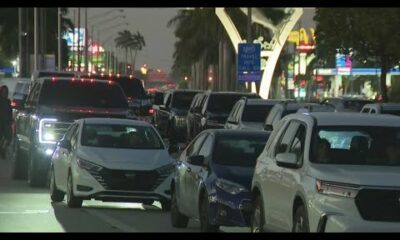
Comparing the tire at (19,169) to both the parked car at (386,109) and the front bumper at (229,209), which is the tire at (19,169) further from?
the front bumper at (229,209)

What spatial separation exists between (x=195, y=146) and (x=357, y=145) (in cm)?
464

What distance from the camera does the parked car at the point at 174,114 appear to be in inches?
1463

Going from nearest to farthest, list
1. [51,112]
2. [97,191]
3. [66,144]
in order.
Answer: [97,191]
[66,144]
[51,112]

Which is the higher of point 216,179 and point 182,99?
point 216,179

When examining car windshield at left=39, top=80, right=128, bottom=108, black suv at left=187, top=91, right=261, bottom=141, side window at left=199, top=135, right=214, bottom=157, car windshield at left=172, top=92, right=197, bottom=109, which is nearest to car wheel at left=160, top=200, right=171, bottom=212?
side window at left=199, top=135, right=214, bottom=157

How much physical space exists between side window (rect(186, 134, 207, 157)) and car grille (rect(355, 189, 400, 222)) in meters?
5.34

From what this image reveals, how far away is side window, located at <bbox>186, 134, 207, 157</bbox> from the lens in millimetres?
14539

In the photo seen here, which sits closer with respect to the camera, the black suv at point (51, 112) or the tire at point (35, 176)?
the tire at point (35, 176)

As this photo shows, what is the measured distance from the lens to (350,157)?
33.9 ft

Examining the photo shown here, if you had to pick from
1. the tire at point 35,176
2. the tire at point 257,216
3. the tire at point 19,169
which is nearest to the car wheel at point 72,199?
the tire at point 35,176

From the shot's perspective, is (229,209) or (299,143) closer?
(299,143)

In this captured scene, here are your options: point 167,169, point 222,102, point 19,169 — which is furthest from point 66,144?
point 222,102

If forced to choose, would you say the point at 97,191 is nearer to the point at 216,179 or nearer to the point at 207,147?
the point at 207,147

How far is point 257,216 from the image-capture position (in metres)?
11.9
